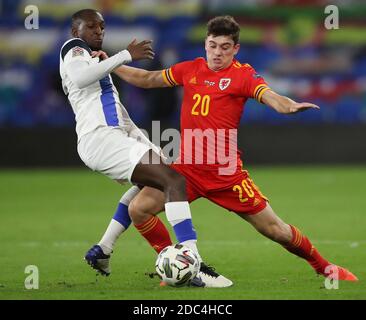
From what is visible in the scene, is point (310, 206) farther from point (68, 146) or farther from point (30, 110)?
point (30, 110)

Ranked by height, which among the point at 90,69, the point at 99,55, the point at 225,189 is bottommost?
the point at 225,189

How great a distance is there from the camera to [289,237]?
7555 millimetres

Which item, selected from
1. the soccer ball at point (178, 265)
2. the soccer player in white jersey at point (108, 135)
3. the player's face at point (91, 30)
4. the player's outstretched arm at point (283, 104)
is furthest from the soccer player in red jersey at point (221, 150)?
the player's face at point (91, 30)

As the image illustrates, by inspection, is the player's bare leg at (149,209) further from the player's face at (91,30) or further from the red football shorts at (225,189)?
the player's face at (91,30)

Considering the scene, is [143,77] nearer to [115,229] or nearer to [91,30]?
[91,30]

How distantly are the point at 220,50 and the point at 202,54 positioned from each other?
13974 mm

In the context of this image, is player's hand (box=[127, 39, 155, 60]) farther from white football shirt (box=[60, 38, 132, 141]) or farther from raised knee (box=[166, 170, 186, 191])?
raised knee (box=[166, 170, 186, 191])

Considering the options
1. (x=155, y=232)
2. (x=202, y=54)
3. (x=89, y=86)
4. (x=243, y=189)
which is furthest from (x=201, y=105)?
(x=202, y=54)

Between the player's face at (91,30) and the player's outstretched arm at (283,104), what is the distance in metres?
1.51

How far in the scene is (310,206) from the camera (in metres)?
13.8

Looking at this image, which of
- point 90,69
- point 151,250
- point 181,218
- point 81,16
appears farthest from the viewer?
point 151,250

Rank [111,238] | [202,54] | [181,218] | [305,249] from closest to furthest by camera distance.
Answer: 1. [181,218]
2. [305,249]
3. [111,238]
4. [202,54]

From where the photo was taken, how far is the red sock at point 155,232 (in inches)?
308
